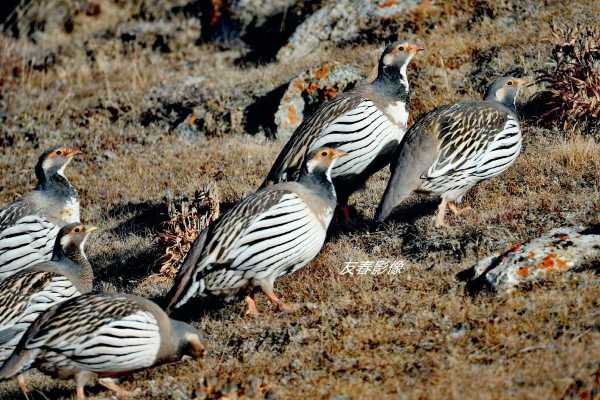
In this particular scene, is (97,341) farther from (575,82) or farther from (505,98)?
(575,82)

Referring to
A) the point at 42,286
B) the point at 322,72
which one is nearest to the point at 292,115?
the point at 322,72

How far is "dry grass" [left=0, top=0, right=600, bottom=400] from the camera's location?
21.7ft

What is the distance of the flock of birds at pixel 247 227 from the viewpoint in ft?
23.6

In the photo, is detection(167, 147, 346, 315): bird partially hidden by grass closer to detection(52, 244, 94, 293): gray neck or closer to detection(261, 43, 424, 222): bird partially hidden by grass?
detection(52, 244, 94, 293): gray neck

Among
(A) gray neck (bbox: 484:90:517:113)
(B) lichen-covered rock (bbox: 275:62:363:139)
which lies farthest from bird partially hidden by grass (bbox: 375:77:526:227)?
(B) lichen-covered rock (bbox: 275:62:363:139)

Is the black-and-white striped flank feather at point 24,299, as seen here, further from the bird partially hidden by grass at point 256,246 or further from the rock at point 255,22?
the rock at point 255,22

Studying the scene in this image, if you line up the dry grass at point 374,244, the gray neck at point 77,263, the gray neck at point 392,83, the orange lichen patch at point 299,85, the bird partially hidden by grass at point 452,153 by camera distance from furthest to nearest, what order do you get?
the orange lichen patch at point 299,85 < the gray neck at point 392,83 < the bird partially hidden by grass at point 452,153 < the gray neck at point 77,263 < the dry grass at point 374,244

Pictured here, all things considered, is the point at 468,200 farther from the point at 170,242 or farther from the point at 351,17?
the point at 351,17

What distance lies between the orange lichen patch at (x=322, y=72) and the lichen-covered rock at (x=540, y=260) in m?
6.97

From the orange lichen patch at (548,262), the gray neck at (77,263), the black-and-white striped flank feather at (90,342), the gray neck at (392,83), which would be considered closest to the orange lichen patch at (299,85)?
the gray neck at (392,83)

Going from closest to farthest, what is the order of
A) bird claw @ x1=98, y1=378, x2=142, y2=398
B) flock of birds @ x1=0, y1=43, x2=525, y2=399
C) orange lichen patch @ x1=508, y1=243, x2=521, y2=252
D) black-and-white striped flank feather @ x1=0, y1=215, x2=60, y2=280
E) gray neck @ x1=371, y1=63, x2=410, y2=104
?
flock of birds @ x1=0, y1=43, x2=525, y2=399 < bird claw @ x1=98, y1=378, x2=142, y2=398 < orange lichen patch @ x1=508, y1=243, x2=521, y2=252 < black-and-white striped flank feather @ x1=0, y1=215, x2=60, y2=280 < gray neck @ x1=371, y1=63, x2=410, y2=104

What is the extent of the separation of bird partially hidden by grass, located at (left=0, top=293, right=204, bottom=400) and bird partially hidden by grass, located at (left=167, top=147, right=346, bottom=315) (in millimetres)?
732

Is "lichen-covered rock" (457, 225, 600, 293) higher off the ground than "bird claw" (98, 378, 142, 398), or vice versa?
"lichen-covered rock" (457, 225, 600, 293)

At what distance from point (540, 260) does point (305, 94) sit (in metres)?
7.31
